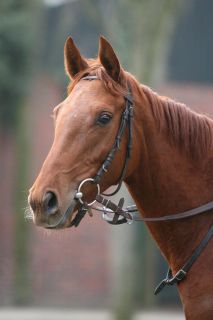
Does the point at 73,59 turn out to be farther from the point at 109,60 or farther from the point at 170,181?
the point at 170,181

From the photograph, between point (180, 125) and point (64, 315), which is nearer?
point (180, 125)

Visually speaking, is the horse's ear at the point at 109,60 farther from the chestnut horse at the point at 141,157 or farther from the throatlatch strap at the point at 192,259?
the throatlatch strap at the point at 192,259

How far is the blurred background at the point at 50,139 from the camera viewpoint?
14.8m

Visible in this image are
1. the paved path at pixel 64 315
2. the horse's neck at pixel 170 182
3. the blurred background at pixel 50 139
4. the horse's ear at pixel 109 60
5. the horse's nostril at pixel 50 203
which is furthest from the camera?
the blurred background at pixel 50 139

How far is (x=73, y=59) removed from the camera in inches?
188

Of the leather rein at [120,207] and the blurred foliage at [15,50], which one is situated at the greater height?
the leather rein at [120,207]

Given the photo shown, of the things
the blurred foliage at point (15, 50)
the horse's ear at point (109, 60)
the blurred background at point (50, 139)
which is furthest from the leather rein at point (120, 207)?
the blurred foliage at point (15, 50)

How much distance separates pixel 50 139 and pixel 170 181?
1139cm

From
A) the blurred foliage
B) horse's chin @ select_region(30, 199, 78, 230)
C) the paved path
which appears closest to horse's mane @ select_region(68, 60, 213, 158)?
horse's chin @ select_region(30, 199, 78, 230)

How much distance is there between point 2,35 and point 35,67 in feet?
3.82

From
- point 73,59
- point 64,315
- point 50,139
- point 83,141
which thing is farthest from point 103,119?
A: point 50,139

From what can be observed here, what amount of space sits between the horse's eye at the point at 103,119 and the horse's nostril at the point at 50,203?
527mm

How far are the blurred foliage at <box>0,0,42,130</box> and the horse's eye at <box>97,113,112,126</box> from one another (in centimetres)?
994

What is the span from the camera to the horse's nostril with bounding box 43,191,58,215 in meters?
4.21
